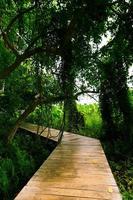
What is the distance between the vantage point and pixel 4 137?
9.05 metres

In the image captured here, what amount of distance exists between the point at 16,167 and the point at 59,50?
10.2 feet

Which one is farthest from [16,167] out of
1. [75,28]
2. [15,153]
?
[75,28]

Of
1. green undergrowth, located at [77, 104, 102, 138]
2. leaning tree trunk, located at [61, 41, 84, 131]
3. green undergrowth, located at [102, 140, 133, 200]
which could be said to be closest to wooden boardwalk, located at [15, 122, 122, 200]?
green undergrowth, located at [102, 140, 133, 200]

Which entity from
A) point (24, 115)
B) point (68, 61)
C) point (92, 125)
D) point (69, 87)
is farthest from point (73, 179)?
point (92, 125)

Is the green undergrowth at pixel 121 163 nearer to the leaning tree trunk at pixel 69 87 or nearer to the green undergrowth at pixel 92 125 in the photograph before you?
the green undergrowth at pixel 92 125

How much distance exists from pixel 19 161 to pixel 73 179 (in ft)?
10.6

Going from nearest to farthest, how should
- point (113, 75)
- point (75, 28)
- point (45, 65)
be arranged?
point (75, 28), point (45, 65), point (113, 75)

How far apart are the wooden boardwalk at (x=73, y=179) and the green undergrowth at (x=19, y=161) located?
0.96m

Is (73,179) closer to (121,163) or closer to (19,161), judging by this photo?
(19,161)

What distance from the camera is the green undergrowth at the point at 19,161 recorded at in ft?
23.0

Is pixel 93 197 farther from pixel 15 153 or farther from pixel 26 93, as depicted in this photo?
pixel 26 93

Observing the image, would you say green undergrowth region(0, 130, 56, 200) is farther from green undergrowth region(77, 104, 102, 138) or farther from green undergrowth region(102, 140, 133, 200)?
green undergrowth region(77, 104, 102, 138)

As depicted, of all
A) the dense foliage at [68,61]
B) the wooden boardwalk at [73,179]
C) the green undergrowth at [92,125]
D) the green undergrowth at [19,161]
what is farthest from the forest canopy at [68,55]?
the wooden boardwalk at [73,179]

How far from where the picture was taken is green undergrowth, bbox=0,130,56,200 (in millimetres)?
6998
